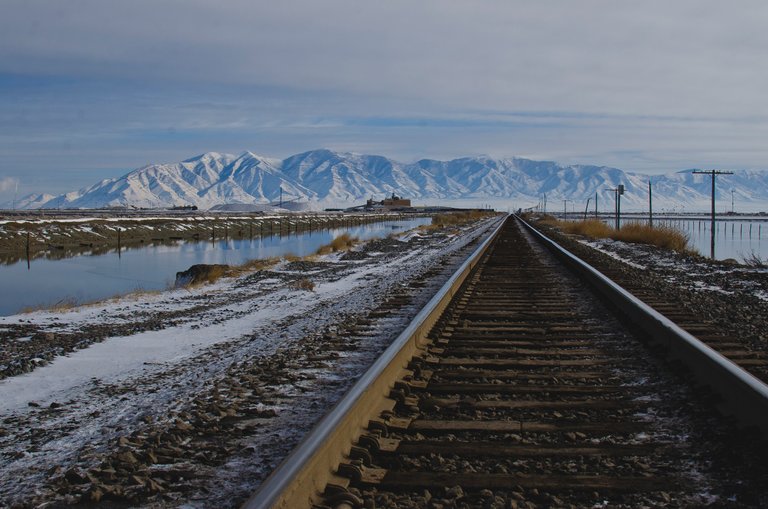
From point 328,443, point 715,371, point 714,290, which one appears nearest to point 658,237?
point 714,290

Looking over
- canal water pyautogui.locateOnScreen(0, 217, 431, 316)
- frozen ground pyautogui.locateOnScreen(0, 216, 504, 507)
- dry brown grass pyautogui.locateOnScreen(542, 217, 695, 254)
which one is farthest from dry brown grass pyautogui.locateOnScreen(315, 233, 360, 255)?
frozen ground pyautogui.locateOnScreen(0, 216, 504, 507)

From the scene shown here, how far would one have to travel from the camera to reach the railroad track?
3.01 metres

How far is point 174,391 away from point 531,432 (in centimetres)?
283

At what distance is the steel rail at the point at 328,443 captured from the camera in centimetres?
267

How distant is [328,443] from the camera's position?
3.15 meters

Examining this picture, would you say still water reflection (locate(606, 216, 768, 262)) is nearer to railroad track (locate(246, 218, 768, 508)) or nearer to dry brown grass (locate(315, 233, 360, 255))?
dry brown grass (locate(315, 233, 360, 255))

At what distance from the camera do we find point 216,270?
1819 centimetres

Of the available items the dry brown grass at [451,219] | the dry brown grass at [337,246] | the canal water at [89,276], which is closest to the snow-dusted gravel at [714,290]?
the canal water at [89,276]

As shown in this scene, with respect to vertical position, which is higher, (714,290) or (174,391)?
(714,290)

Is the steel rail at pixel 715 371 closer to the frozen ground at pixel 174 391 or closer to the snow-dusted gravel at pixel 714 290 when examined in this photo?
the snow-dusted gravel at pixel 714 290

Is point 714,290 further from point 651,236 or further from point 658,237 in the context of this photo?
point 651,236

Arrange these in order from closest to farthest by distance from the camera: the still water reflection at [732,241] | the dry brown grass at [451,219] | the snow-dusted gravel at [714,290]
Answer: the snow-dusted gravel at [714,290] < the still water reflection at [732,241] < the dry brown grass at [451,219]

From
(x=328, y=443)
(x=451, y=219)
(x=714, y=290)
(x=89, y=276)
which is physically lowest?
(x=89, y=276)

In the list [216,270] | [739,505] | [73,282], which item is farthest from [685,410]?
[73,282]
